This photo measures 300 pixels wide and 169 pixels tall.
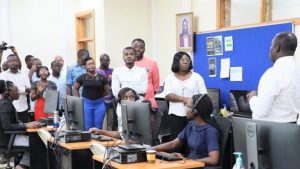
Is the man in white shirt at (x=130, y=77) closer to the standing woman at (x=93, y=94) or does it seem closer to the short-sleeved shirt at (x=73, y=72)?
the standing woman at (x=93, y=94)

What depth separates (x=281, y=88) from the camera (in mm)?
2619

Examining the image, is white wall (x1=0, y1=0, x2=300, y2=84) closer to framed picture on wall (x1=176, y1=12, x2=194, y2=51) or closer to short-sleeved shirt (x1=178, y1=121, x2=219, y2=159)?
framed picture on wall (x1=176, y1=12, x2=194, y2=51)

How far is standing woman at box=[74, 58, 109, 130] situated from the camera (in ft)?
15.9

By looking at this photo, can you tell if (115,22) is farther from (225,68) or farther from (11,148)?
(11,148)

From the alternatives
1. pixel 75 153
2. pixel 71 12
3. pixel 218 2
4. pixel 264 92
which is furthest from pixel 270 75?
pixel 71 12

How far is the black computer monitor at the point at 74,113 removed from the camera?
358 centimetres

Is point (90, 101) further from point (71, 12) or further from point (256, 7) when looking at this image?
point (71, 12)

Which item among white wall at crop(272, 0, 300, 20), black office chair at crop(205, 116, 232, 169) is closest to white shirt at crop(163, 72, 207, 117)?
black office chair at crop(205, 116, 232, 169)

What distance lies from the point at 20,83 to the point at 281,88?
416 centimetres

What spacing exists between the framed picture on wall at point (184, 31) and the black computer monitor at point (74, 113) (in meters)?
3.11

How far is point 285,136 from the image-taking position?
1.68 metres

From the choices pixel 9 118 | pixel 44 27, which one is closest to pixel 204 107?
pixel 9 118

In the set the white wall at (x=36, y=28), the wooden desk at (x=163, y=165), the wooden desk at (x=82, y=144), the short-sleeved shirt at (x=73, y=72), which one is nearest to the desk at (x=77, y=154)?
the wooden desk at (x=82, y=144)

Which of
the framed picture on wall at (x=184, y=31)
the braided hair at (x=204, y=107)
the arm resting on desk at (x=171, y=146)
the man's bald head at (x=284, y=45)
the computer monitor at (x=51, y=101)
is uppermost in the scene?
the framed picture on wall at (x=184, y=31)
